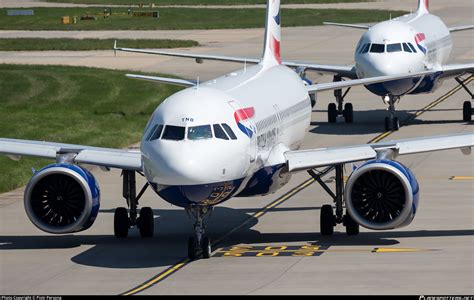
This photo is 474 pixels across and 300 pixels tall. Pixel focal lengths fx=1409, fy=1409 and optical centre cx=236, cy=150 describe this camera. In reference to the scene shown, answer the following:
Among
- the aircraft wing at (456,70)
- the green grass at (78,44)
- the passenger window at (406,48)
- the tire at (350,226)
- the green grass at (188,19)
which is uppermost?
the passenger window at (406,48)

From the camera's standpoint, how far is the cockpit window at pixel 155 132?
32888 mm

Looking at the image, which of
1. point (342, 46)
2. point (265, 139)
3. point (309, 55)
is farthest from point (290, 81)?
point (342, 46)

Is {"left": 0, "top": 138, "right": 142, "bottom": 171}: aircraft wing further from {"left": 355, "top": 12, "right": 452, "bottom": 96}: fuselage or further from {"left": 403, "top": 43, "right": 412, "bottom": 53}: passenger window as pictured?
{"left": 403, "top": 43, "right": 412, "bottom": 53}: passenger window

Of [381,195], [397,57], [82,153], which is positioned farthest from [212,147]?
[397,57]

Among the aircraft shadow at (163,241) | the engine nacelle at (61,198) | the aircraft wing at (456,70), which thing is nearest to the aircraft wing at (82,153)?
the engine nacelle at (61,198)

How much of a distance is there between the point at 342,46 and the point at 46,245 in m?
66.0

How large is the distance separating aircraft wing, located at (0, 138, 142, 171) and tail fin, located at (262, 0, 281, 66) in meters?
9.87

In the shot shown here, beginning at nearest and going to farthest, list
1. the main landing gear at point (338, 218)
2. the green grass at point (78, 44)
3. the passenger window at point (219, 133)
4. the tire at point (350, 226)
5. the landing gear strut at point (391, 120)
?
the passenger window at point (219, 133), the tire at point (350, 226), the main landing gear at point (338, 218), the landing gear strut at point (391, 120), the green grass at point (78, 44)

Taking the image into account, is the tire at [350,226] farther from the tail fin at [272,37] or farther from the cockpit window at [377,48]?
the cockpit window at [377,48]

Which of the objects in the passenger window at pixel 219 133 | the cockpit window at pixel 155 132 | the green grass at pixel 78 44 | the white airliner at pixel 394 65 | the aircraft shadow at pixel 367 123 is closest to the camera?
the cockpit window at pixel 155 132

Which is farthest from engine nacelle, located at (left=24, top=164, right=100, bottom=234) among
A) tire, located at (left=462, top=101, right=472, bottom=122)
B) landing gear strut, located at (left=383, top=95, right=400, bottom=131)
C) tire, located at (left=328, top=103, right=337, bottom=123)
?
tire, located at (left=462, top=101, right=472, bottom=122)

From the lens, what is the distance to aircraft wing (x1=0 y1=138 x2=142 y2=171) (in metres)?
36.0

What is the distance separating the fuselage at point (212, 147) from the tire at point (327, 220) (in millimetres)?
1441

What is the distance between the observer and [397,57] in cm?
6091
